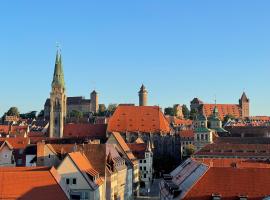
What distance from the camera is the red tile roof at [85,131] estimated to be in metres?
173

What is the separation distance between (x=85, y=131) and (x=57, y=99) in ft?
57.5

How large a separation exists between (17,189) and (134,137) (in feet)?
372

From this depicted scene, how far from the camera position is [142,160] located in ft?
417

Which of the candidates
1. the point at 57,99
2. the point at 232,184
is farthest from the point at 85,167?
the point at 57,99

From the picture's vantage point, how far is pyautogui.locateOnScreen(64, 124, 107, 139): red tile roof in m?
173

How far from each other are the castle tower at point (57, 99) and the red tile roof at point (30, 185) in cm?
11900

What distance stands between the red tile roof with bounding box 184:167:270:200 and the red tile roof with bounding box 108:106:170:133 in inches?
4633

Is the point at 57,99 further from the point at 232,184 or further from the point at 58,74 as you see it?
the point at 232,184

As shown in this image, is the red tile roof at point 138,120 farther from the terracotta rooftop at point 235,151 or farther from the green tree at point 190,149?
the terracotta rooftop at point 235,151

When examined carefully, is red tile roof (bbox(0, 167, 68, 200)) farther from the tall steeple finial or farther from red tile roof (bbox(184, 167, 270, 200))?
the tall steeple finial

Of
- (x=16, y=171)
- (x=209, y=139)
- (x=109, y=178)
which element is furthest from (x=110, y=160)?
(x=209, y=139)

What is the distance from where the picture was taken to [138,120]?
178 m

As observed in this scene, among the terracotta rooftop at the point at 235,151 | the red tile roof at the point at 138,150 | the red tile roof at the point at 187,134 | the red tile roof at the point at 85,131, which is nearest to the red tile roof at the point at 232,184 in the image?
the red tile roof at the point at 138,150

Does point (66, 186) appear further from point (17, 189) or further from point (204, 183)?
point (204, 183)
